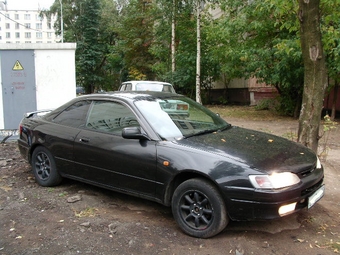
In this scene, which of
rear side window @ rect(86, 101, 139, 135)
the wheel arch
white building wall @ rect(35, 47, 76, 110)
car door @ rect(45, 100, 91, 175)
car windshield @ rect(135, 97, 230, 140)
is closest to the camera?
the wheel arch

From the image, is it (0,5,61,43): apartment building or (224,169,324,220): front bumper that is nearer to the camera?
(224,169,324,220): front bumper

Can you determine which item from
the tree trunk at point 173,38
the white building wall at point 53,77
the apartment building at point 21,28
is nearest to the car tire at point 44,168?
the white building wall at point 53,77

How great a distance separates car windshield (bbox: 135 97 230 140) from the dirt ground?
41.6 inches

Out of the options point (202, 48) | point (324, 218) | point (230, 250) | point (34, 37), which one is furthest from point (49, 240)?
point (34, 37)

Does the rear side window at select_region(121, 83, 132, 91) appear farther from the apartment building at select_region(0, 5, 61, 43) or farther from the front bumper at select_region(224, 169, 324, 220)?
the apartment building at select_region(0, 5, 61, 43)

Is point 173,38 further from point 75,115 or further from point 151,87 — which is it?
point 75,115

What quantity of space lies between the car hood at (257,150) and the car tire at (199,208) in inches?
15.7

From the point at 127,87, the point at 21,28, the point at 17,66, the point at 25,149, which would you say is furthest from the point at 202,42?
the point at 21,28

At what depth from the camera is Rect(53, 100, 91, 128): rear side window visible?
4777 mm

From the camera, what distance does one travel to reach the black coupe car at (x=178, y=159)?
3303 millimetres

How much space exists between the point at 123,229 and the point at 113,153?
3.03ft

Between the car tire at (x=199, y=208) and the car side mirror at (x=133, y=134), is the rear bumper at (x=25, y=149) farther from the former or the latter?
the car tire at (x=199, y=208)

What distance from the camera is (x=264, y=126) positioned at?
11789mm

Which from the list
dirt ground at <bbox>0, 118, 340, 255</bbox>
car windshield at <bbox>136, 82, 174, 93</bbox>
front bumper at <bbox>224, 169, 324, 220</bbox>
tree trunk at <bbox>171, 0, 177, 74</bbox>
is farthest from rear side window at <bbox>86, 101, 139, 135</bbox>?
tree trunk at <bbox>171, 0, 177, 74</bbox>
